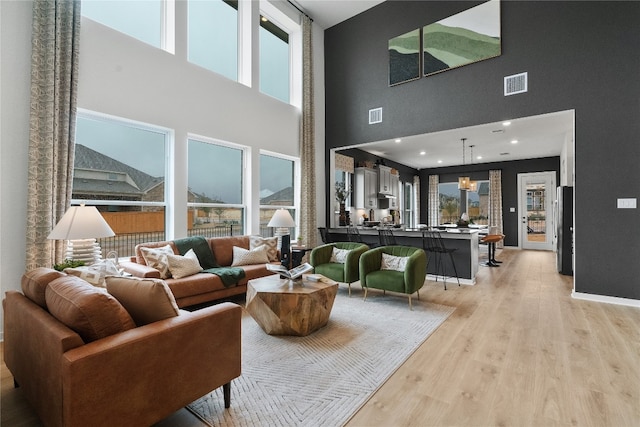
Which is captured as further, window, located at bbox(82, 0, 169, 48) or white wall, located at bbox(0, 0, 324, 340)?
window, located at bbox(82, 0, 169, 48)

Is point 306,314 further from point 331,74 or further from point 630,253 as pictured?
point 331,74

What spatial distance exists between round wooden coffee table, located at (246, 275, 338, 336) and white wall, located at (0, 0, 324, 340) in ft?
7.16

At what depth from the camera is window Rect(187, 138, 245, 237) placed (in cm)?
486

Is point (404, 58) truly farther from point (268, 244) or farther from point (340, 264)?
point (268, 244)

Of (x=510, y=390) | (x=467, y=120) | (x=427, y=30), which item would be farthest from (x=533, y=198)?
(x=510, y=390)

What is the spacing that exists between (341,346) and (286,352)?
50 cm

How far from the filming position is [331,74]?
7180 millimetres

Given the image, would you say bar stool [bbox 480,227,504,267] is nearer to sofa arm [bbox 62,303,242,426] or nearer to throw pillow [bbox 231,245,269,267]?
throw pillow [bbox 231,245,269,267]

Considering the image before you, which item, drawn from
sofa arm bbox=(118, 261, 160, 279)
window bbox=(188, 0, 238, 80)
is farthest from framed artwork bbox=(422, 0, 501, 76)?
sofa arm bbox=(118, 261, 160, 279)

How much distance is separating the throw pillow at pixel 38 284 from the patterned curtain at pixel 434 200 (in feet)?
36.6

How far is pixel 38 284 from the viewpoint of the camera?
1.85m

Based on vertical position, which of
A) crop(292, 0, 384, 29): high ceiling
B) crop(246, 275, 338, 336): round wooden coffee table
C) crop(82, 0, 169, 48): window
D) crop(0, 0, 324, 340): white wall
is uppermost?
crop(292, 0, 384, 29): high ceiling

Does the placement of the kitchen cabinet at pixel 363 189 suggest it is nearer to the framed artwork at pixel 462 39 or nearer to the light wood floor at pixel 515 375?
the framed artwork at pixel 462 39

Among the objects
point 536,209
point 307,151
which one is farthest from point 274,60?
point 536,209
